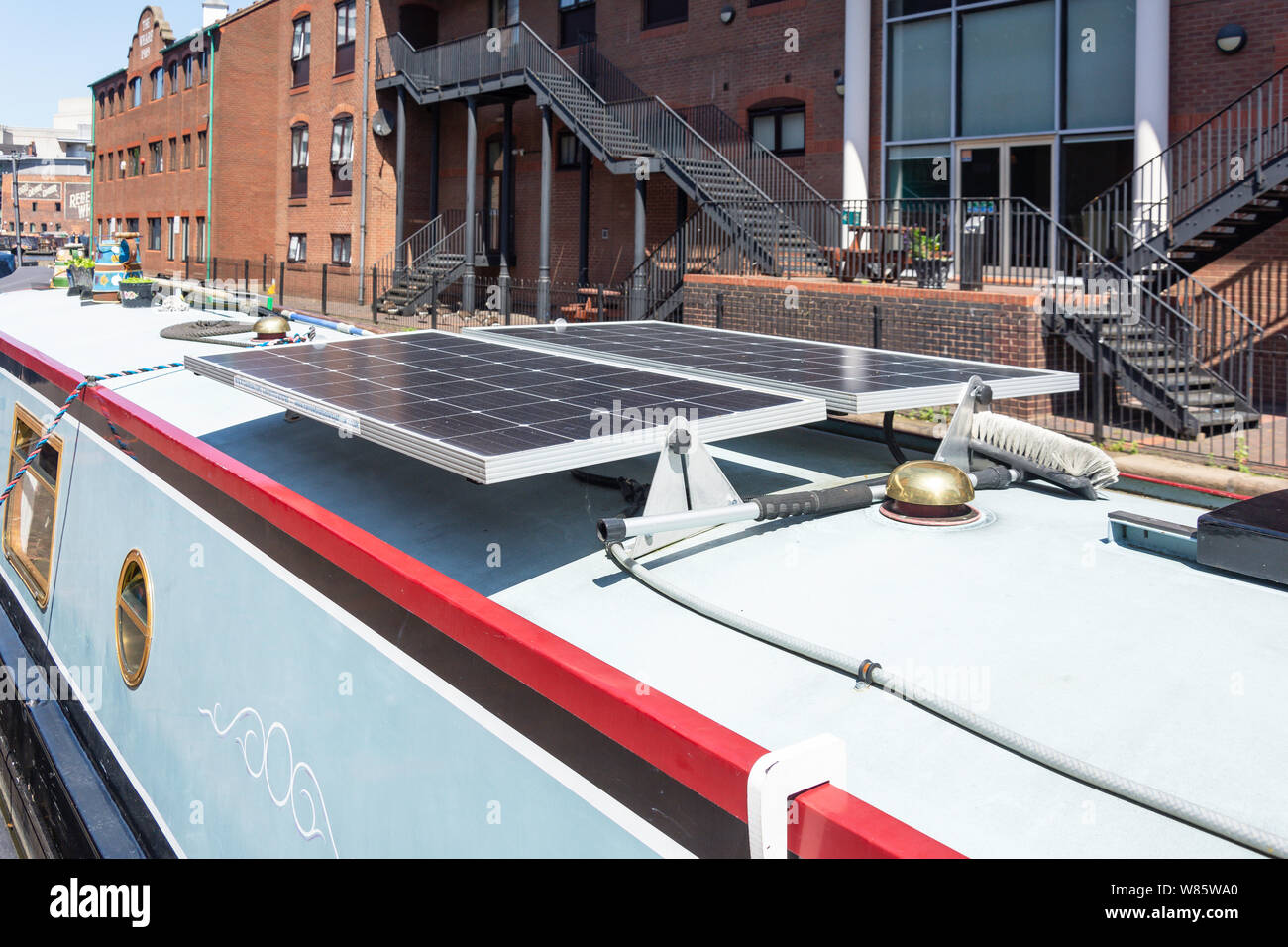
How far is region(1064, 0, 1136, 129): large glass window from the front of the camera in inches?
628

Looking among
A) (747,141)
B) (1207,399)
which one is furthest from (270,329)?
(747,141)

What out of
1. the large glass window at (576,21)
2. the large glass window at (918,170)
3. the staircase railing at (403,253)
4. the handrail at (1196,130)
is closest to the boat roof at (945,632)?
the handrail at (1196,130)

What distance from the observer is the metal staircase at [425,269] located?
2755cm

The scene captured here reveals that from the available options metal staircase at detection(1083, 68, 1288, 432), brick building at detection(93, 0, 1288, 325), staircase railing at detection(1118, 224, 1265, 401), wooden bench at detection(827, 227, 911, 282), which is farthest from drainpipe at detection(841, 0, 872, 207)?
staircase railing at detection(1118, 224, 1265, 401)

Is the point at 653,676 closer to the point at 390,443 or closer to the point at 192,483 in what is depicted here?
the point at 390,443

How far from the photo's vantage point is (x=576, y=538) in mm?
4594

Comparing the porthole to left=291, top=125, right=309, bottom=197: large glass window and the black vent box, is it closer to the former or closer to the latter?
the black vent box

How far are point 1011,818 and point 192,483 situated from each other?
4.70 meters

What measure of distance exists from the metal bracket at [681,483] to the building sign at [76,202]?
12717cm

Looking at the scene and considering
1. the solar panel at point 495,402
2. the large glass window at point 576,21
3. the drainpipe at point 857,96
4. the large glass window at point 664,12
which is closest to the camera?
the solar panel at point 495,402

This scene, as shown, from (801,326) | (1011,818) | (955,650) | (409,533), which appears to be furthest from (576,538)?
(801,326)

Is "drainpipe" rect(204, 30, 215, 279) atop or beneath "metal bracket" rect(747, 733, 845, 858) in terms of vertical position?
atop

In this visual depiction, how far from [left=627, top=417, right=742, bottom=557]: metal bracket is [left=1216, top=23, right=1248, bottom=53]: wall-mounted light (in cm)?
1436

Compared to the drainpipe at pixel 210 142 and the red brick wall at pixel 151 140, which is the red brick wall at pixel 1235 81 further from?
the red brick wall at pixel 151 140
